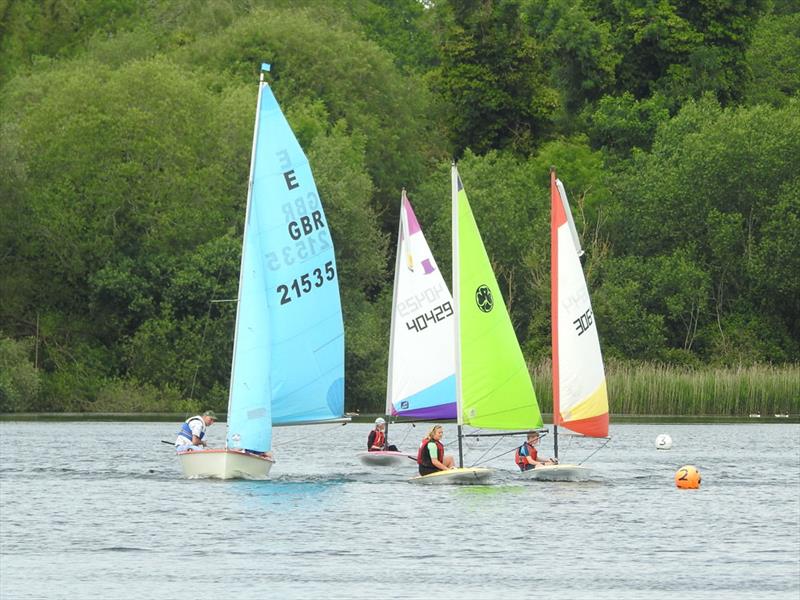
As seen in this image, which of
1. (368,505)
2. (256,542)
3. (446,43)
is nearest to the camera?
(256,542)

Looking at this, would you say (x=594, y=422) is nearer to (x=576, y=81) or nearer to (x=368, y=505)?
(x=368, y=505)

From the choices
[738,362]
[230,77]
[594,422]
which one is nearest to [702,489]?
[594,422]

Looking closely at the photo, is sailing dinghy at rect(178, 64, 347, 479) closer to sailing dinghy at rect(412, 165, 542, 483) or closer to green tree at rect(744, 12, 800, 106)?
sailing dinghy at rect(412, 165, 542, 483)

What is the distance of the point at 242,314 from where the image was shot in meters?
42.9

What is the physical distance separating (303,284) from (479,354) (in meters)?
4.41

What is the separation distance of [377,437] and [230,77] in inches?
1987

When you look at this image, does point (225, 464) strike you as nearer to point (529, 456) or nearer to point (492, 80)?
point (529, 456)

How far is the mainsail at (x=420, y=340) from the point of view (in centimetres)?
4994

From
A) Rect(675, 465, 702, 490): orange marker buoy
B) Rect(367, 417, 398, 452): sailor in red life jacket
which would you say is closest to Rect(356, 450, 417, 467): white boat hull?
Rect(367, 417, 398, 452): sailor in red life jacket

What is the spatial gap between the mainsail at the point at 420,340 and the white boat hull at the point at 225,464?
700cm

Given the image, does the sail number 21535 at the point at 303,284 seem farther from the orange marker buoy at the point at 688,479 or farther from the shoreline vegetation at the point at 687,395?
the shoreline vegetation at the point at 687,395

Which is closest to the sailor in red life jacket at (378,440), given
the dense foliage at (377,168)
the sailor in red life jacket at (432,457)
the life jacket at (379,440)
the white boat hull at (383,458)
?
the life jacket at (379,440)

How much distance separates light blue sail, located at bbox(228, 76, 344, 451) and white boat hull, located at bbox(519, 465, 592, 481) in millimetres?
5515

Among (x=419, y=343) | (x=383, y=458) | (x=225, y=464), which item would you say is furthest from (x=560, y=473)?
(x=225, y=464)
